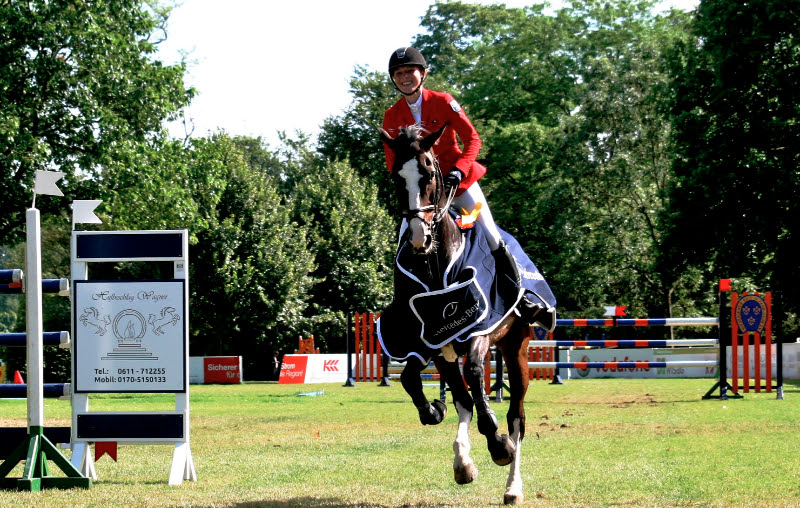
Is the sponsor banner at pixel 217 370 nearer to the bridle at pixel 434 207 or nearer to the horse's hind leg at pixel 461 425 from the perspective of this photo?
the horse's hind leg at pixel 461 425

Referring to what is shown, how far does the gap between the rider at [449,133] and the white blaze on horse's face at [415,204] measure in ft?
1.64

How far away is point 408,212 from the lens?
690 cm

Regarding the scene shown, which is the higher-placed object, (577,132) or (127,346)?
(577,132)

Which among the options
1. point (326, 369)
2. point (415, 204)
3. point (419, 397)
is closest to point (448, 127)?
point (415, 204)

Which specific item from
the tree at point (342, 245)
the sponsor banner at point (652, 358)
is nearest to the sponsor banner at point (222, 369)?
the tree at point (342, 245)

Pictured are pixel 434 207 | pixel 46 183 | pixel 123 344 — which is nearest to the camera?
pixel 434 207

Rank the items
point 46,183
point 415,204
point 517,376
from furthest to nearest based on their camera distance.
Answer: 1. point 517,376
2. point 46,183
3. point 415,204

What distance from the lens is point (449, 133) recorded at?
792 cm

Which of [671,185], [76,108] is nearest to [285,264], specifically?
[76,108]

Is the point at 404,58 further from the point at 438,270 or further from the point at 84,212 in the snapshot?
the point at 84,212

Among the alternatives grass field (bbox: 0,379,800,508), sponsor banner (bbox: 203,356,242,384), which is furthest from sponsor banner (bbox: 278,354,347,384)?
grass field (bbox: 0,379,800,508)

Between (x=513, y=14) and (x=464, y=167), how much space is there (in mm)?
54141

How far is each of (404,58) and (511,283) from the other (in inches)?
81.2

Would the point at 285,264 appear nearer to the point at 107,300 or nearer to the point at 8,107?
the point at 8,107
